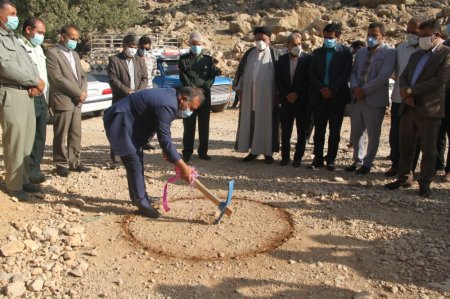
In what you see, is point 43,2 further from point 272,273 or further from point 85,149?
point 272,273

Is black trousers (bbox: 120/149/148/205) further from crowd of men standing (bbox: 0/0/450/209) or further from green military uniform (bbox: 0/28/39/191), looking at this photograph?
green military uniform (bbox: 0/28/39/191)

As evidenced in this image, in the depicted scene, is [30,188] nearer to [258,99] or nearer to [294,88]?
[258,99]

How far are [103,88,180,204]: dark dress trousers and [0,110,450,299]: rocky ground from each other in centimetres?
52

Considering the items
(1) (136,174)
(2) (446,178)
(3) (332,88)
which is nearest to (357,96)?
(3) (332,88)

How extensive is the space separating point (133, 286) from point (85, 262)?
1.90 feet

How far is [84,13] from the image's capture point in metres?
22.5

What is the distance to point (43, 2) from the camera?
20.3 meters

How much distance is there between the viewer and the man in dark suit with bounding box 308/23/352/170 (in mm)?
6240

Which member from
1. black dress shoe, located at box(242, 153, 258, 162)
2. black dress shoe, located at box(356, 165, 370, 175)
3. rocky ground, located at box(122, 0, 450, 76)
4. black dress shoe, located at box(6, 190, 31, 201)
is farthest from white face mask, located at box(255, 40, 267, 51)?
rocky ground, located at box(122, 0, 450, 76)

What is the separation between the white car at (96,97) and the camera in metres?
11.1

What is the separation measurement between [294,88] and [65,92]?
10.1 feet

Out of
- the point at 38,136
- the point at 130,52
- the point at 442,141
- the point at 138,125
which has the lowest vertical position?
the point at 38,136

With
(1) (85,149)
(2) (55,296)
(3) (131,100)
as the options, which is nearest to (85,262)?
(2) (55,296)

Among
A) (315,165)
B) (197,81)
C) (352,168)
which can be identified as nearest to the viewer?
(352,168)
